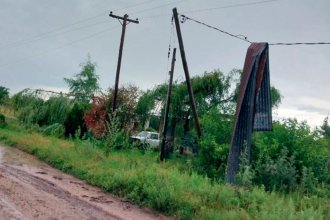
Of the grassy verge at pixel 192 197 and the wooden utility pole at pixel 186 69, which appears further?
the wooden utility pole at pixel 186 69

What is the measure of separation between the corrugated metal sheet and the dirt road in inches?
156

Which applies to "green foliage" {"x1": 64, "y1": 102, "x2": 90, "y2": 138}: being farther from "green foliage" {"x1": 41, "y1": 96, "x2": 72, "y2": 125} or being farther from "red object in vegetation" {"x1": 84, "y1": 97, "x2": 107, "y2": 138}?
"red object in vegetation" {"x1": 84, "y1": 97, "x2": 107, "y2": 138}

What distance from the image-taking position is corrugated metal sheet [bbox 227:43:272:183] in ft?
38.4

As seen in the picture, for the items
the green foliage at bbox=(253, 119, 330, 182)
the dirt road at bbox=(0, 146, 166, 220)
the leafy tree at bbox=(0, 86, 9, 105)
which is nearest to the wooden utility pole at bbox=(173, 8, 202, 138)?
the green foliage at bbox=(253, 119, 330, 182)


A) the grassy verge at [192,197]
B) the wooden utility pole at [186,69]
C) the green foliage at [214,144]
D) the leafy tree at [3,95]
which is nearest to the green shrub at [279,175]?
the grassy verge at [192,197]

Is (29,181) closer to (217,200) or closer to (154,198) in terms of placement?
(154,198)

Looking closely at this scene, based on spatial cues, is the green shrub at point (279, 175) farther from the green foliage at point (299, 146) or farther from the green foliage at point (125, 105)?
the green foliage at point (125, 105)

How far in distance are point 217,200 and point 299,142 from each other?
5.47 m

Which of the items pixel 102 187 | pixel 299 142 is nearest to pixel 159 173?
pixel 102 187

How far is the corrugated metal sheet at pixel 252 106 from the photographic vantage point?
11.7 m

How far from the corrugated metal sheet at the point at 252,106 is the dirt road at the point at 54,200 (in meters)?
3.97

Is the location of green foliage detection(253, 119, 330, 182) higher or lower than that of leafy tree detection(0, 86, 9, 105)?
lower

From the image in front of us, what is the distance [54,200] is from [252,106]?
6266mm

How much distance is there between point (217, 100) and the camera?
3225 centimetres
